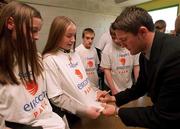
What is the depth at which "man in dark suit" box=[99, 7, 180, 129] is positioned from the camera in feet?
3.10

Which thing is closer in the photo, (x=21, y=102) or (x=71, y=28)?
(x=21, y=102)

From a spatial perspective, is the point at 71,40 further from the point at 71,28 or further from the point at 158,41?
the point at 158,41

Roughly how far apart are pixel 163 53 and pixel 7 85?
2.37ft

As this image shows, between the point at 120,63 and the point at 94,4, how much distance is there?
3.24 m

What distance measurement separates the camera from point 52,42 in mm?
1425

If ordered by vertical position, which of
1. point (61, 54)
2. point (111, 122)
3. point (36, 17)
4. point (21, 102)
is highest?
point (36, 17)

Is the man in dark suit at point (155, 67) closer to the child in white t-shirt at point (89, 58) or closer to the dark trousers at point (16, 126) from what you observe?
the dark trousers at point (16, 126)

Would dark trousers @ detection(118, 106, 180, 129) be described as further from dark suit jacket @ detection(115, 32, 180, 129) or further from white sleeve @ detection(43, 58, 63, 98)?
white sleeve @ detection(43, 58, 63, 98)

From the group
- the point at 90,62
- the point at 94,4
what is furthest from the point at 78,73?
the point at 94,4

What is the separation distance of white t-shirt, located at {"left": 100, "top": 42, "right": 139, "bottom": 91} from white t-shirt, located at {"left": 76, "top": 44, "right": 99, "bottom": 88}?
0.43 metres

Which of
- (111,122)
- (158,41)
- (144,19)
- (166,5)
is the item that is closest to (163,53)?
(158,41)

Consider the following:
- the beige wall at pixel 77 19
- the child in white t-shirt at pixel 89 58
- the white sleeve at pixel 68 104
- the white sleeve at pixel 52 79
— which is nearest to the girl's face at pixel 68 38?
the white sleeve at pixel 52 79

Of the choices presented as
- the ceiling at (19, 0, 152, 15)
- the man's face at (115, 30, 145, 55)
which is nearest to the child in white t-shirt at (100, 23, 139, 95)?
the man's face at (115, 30, 145, 55)

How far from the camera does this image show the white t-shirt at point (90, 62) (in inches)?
102
